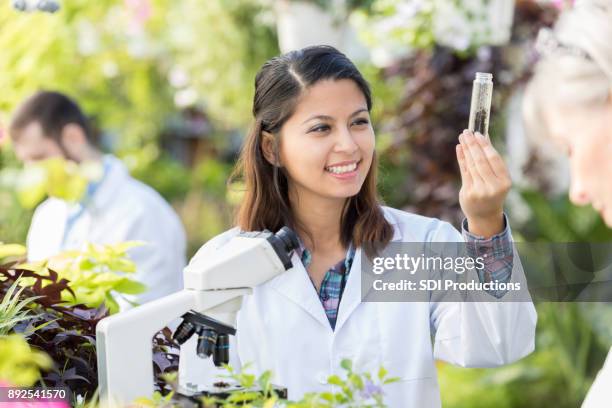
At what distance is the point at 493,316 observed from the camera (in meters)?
1.92

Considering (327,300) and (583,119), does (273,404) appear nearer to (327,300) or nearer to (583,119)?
(583,119)

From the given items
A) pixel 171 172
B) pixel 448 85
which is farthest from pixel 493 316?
pixel 171 172

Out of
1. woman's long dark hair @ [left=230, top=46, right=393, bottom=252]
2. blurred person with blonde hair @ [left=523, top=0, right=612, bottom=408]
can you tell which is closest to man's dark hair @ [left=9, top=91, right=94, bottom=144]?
woman's long dark hair @ [left=230, top=46, right=393, bottom=252]

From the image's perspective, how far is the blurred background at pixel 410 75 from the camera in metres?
4.30

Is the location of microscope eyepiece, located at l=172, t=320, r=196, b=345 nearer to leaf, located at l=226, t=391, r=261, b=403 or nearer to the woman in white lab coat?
leaf, located at l=226, t=391, r=261, b=403

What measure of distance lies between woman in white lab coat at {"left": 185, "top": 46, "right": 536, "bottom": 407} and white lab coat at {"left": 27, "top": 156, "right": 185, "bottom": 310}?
1512 mm

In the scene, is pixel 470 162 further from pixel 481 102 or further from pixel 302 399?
pixel 302 399

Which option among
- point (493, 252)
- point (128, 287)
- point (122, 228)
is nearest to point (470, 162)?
point (493, 252)

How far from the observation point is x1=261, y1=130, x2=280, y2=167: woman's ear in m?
2.33

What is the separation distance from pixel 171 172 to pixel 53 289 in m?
9.36

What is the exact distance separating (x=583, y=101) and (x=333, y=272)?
3.77ft

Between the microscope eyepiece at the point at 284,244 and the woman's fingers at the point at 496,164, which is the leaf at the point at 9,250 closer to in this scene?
the microscope eyepiece at the point at 284,244

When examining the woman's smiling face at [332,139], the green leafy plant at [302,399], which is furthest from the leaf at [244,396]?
the woman's smiling face at [332,139]

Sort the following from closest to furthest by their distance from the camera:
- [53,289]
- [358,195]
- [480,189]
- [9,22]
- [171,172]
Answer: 1. [480,189]
2. [53,289]
3. [358,195]
4. [9,22]
5. [171,172]
